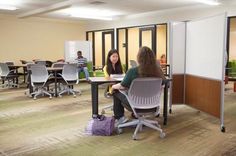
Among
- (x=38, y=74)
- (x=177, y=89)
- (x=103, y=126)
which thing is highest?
(x=38, y=74)

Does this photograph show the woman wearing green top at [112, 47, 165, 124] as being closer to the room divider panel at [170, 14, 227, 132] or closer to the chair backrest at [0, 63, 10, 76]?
the room divider panel at [170, 14, 227, 132]

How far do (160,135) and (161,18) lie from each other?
763cm

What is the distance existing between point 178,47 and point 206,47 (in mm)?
717

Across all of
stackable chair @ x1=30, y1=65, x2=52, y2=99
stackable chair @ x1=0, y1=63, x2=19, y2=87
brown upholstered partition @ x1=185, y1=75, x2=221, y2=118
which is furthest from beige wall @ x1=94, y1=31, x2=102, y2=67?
brown upholstered partition @ x1=185, y1=75, x2=221, y2=118

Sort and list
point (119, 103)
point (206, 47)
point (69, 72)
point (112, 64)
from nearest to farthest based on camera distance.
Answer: point (119, 103) < point (206, 47) < point (112, 64) < point (69, 72)

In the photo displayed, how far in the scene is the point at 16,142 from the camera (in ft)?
11.9

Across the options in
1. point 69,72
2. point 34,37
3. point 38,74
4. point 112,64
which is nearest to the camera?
point 112,64

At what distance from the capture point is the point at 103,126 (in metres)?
3.86

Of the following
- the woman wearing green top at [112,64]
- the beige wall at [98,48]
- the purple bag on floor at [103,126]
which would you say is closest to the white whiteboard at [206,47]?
the woman wearing green top at [112,64]

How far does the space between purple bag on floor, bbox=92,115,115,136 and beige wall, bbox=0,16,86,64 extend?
8890 mm

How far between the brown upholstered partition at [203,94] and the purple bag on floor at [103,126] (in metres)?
1.67

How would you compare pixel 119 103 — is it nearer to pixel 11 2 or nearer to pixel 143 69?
pixel 143 69

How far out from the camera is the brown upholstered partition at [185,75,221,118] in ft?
13.8

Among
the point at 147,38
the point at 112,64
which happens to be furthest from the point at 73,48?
Result: the point at 112,64
